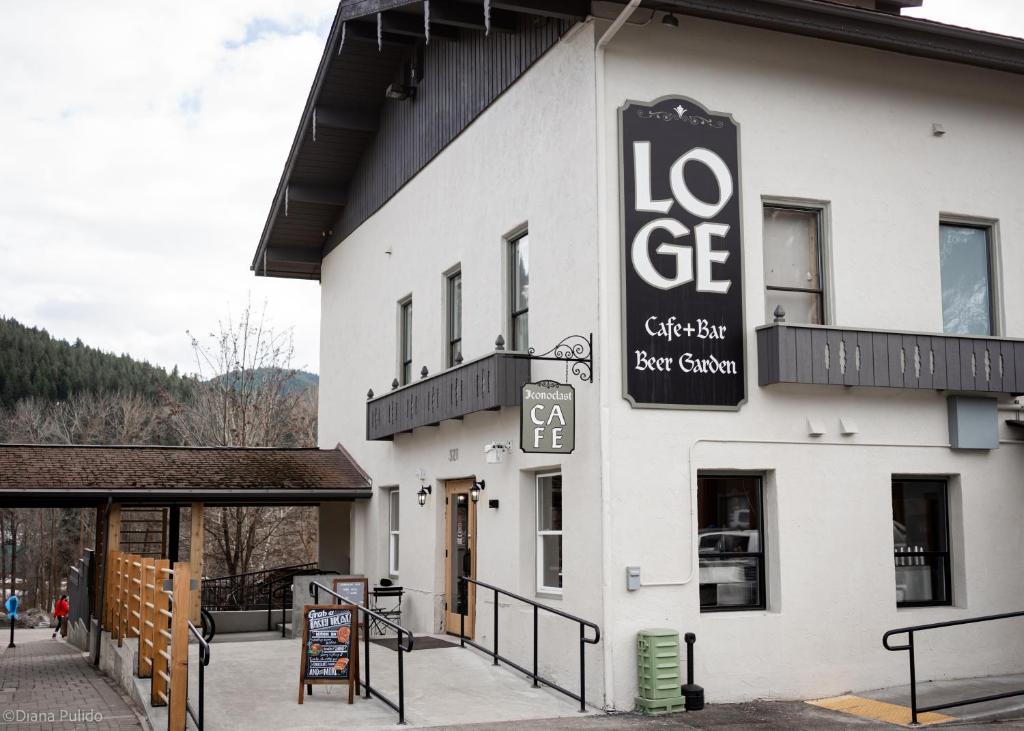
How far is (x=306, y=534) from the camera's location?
127 feet

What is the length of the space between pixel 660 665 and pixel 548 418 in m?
2.74

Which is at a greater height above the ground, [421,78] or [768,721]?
[421,78]

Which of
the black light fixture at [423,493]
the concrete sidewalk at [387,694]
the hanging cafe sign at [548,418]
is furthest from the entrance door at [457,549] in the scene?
the hanging cafe sign at [548,418]

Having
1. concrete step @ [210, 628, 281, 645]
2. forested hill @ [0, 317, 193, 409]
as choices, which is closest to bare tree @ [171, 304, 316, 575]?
concrete step @ [210, 628, 281, 645]

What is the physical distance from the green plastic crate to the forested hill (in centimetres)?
6304

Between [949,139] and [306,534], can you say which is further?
[306,534]

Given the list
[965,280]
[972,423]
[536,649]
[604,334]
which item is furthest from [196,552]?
[965,280]

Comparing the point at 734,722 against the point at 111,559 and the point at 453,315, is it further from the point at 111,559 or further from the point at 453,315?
the point at 111,559

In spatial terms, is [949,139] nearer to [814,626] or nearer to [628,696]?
[814,626]

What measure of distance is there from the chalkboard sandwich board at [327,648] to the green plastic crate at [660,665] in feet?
9.87

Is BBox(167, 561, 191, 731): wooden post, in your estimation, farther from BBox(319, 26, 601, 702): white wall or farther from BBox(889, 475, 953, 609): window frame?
BBox(889, 475, 953, 609): window frame

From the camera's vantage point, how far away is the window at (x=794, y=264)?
1224 centimetres

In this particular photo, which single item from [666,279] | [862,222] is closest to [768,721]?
[666,279]

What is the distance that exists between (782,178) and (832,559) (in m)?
4.36
